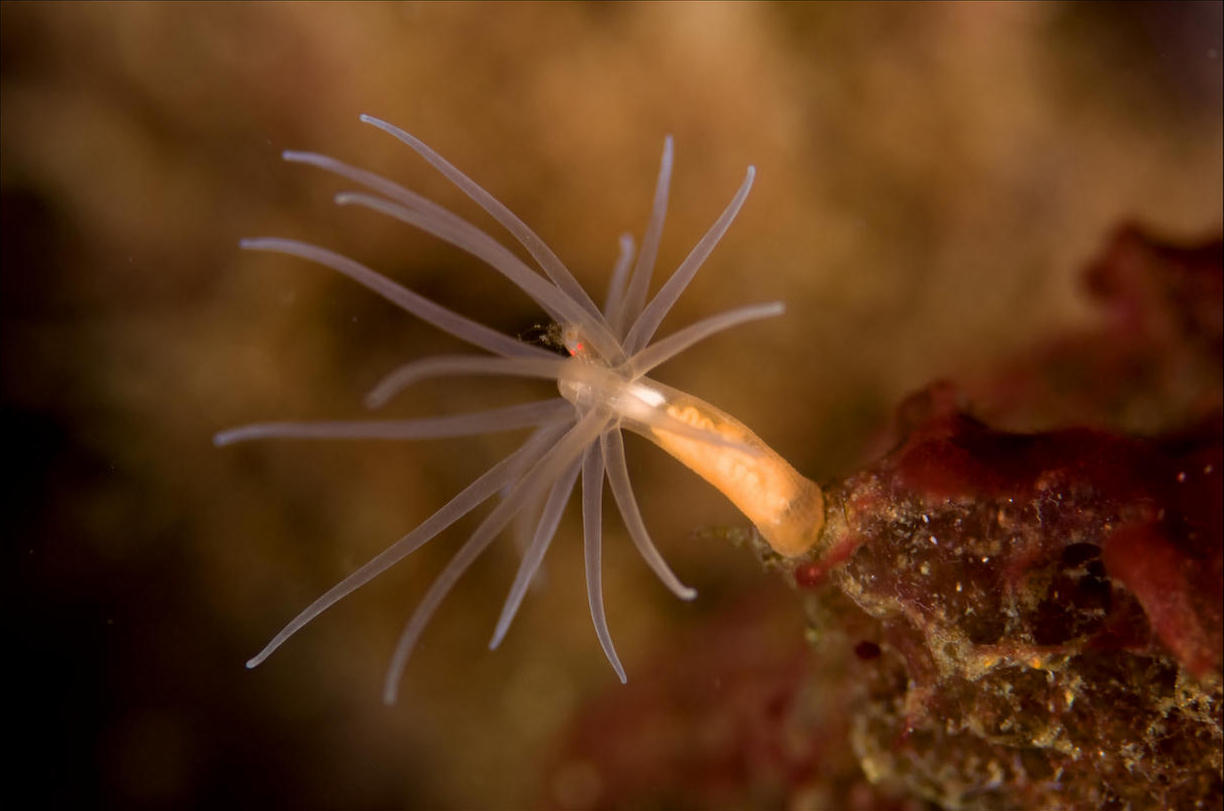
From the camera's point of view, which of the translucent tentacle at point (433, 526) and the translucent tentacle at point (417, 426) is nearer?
the translucent tentacle at point (417, 426)

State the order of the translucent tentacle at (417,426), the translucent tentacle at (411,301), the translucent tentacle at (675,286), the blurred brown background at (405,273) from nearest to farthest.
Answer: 1. the translucent tentacle at (417,426)
2. the translucent tentacle at (411,301)
3. the translucent tentacle at (675,286)
4. the blurred brown background at (405,273)

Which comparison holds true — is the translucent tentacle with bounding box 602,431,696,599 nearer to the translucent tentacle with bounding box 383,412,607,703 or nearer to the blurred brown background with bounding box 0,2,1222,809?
the translucent tentacle with bounding box 383,412,607,703

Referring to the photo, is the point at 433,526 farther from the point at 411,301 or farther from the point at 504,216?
the point at 504,216

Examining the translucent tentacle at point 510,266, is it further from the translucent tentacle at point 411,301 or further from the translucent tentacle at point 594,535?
the translucent tentacle at point 594,535

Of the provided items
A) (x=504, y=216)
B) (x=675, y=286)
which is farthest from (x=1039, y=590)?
(x=504, y=216)

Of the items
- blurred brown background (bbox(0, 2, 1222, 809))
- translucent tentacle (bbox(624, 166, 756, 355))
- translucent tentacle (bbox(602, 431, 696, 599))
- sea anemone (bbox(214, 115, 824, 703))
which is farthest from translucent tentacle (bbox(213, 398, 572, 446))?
blurred brown background (bbox(0, 2, 1222, 809))

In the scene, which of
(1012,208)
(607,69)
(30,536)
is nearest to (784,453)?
(1012,208)

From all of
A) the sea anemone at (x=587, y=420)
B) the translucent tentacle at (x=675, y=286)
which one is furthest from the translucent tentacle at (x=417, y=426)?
the translucent tentacle at (x=675, y=286)
